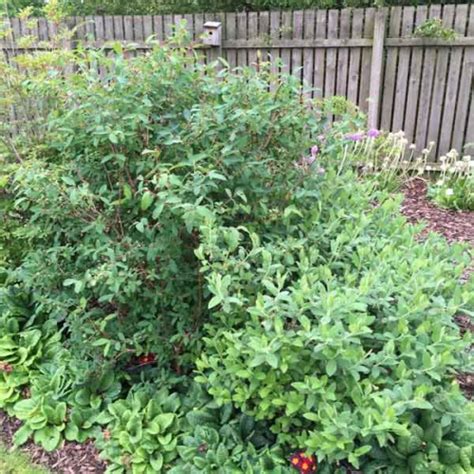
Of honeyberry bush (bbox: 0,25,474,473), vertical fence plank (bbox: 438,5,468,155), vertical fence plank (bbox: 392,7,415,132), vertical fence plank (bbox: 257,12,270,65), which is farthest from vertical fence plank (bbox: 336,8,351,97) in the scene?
honeyberry bush (bbox: 0,25,474,473)

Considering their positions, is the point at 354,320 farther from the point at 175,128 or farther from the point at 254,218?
the point at 175,128

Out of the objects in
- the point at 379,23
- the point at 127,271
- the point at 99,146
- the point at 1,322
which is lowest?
the point at 1,322

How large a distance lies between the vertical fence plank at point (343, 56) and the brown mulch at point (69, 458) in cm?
489

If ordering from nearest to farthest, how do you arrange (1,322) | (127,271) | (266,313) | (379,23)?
(266,313) → (127,271) → (1,322) → (379,23)

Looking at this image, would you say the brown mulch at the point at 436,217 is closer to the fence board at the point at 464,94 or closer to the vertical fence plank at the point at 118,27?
the fence board at the point at 464,94

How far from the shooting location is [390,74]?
228 inches

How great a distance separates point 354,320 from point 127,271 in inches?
37.1

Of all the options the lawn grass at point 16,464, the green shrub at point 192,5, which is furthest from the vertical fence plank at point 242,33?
the lawn grass at point 16,464

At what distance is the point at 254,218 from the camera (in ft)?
7.60

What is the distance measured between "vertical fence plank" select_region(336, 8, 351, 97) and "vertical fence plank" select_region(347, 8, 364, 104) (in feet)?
0.15

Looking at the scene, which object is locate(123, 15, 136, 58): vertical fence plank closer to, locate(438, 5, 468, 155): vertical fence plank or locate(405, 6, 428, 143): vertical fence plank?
locate(405, 6, 428, 143): vertical fence plank

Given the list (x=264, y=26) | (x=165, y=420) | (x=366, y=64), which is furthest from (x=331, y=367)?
(x=264, y=26)

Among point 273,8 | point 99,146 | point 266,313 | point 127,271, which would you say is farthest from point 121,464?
point 273,8

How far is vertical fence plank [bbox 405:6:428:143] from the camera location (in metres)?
5.53
